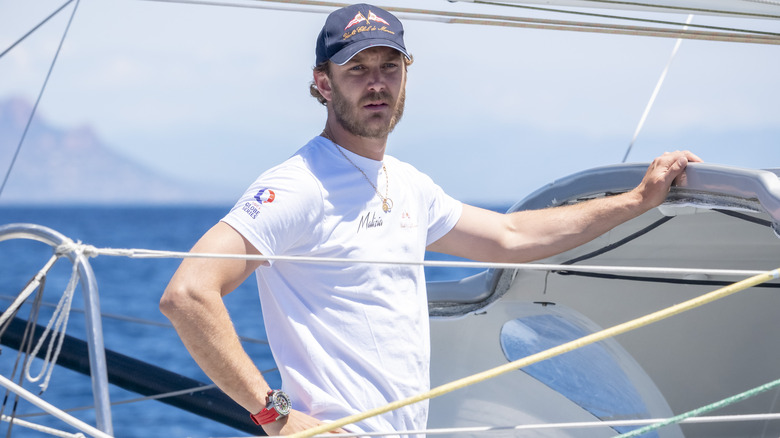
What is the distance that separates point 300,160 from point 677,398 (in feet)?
6.22

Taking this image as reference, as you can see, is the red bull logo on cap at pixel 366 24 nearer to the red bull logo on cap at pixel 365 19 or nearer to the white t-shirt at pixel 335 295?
the red bull logo on cap at pixel 365 19

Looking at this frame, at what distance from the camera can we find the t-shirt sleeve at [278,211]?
1.68 metres

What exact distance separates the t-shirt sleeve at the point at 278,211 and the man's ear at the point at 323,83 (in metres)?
0.26

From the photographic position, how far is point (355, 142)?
1926mm

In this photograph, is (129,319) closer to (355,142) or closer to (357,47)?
(355,142)

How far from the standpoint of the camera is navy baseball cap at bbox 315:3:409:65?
186cm

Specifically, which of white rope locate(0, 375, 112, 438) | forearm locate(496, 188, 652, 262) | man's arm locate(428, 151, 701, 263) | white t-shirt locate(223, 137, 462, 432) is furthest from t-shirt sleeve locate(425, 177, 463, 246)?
white rope locate(0, 375, 112, 438)

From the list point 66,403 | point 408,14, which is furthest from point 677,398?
point 66,403

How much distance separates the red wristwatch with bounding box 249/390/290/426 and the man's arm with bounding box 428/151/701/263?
66cm

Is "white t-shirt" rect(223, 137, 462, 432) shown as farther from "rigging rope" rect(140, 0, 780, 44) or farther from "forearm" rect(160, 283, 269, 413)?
"rigging rope" rect(140, 0, 780, 44)

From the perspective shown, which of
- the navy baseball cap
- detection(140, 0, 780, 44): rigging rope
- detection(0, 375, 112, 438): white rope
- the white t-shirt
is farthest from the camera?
detection(140, 0, 780, 44): rigging rope

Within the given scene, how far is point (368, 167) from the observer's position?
1.92 meters

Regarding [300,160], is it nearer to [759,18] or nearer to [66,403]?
[759,18]

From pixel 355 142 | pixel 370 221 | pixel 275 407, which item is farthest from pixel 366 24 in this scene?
pixel 275 407
